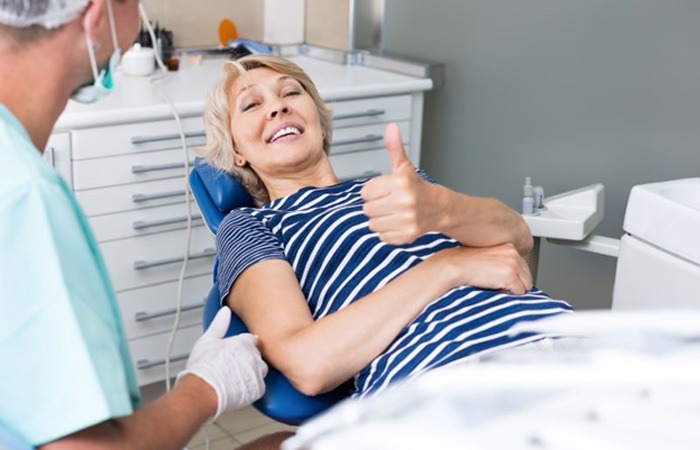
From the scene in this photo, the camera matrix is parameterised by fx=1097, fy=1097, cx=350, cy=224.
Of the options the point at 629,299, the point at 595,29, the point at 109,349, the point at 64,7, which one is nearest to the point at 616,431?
the point at 109,349

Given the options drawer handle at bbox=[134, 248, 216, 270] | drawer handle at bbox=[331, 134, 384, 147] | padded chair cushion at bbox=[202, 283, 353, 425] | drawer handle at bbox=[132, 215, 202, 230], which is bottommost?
drawer handle at bbox=[134, 248, 216, 270]

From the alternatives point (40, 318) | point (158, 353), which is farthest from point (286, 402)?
point (158, 353)

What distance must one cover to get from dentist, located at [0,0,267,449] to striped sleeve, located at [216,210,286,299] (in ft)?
1.85

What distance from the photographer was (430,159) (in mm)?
3174

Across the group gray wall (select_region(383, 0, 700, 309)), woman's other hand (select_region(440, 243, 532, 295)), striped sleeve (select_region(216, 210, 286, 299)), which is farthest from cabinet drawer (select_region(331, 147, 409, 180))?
woman's other hand (select_region(440, 243, 532, 295))

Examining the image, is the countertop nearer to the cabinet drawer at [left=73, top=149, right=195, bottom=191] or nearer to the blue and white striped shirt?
the cabinet drawer at [left=73, top=149, right=195, bottom=191]

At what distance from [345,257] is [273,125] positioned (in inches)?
13.0

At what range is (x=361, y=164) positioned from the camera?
9.72 ft

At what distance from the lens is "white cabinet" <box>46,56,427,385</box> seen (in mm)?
2480

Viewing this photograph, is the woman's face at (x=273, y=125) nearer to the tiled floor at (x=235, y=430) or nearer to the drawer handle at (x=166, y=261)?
the drawer handle at (x=166, y=261)

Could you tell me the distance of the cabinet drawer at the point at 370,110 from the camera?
9.37 feet

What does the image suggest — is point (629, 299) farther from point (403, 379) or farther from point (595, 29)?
point (595, 29)

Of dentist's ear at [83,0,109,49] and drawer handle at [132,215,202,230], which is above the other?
dentist's ear at [83,0,109,49]

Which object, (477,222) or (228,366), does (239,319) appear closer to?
(228,366)
